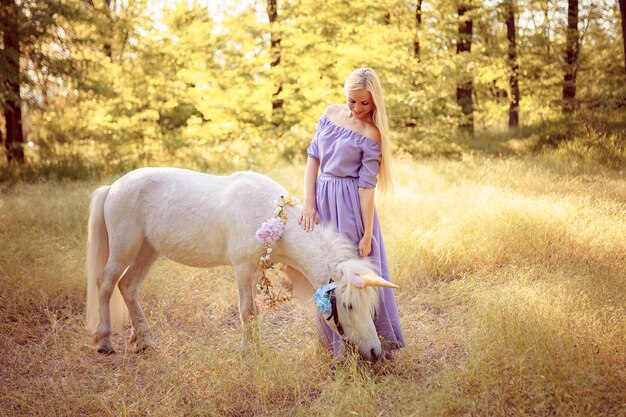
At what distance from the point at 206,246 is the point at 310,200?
36.1 inches

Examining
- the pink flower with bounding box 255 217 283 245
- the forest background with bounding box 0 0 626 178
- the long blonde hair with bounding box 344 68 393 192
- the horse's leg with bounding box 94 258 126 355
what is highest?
the forest background with bounding box 0 0 626 178

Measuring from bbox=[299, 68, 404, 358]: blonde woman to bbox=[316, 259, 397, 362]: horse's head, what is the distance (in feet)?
1.04

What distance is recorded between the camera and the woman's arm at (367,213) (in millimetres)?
3385

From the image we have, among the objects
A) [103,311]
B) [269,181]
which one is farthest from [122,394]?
[269,181]

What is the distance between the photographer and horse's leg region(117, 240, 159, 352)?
3.88 m

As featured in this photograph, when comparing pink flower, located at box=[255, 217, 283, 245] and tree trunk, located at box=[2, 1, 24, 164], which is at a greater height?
tree trunk, located at box=[2, 1, 24, 164]

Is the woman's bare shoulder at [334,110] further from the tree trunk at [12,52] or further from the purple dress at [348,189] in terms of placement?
the tree trunk at [12,52]

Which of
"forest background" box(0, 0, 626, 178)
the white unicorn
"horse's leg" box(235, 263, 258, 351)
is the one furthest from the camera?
"forest background" box(0, 0, 626, 178)

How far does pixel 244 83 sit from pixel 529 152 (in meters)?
7.35

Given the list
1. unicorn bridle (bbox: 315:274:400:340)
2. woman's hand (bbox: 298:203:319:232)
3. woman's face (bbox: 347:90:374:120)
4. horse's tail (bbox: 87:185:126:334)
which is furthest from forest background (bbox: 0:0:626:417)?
woman's face (bbox: 347:90:374:120)

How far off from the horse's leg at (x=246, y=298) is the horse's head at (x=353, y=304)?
0.69m

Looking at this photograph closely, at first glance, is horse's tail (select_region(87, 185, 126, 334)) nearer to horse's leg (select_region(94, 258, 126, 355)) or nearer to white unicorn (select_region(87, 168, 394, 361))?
white unicorn (select_region(87, 168, 394, 361))

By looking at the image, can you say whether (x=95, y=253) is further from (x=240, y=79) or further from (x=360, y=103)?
(x=240, y=79)

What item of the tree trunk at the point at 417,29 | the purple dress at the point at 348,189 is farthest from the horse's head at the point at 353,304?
the tree trunk at the point at 417,29
